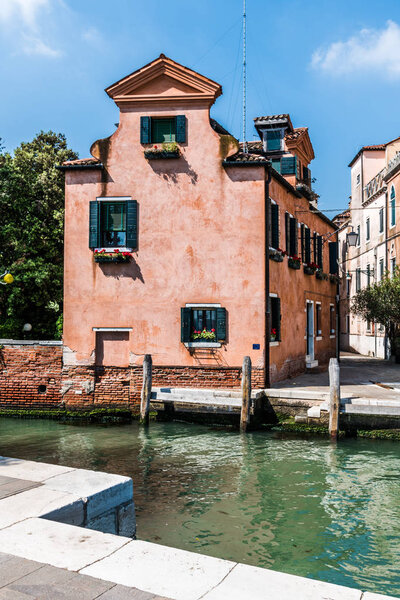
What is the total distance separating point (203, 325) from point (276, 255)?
9.03 feet

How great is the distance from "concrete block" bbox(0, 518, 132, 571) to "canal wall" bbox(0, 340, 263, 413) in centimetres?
1034

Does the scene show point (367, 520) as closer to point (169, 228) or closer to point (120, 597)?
point (120, 597)

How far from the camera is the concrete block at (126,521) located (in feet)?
14.6

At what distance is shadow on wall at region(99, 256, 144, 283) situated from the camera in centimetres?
1449

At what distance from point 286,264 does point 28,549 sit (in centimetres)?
1367

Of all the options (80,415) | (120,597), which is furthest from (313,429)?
(120,597)

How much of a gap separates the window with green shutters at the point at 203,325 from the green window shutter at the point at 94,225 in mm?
2976

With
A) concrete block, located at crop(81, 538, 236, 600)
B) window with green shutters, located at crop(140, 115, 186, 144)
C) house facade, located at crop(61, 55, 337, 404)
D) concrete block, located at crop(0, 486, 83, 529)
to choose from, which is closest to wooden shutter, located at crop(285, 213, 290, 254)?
house facade, located at crop(61, 55, 337, 404)

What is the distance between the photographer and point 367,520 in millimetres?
6828

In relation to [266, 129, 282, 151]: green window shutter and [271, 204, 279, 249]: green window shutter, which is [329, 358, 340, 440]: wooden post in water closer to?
[271, 204, 279, 249]: green window shutter

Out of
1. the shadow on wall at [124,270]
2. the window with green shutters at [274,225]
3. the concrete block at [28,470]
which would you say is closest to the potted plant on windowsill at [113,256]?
the shadow on wall at [124,270]

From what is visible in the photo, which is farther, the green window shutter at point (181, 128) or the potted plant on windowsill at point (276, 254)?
the potted plant on windowsill at point (276, 254)

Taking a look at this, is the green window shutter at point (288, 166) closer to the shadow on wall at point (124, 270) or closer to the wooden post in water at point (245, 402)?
the shadow on wall at point (124, 270)

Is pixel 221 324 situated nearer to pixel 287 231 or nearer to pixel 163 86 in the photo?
pixel 287 231
